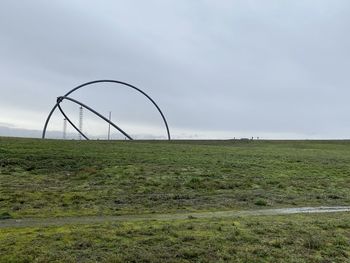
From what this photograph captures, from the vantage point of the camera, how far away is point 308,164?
116 feet

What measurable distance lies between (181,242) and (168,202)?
763 centimetres

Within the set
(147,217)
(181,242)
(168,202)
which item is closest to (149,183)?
(168,202)

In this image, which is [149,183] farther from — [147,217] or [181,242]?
[181,242]

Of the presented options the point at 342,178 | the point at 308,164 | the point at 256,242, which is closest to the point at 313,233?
the point at 256,242

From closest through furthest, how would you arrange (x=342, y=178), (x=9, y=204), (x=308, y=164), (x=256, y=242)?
1. (x=256, y=242)
2. (x=9, y=204)
3. (x=342, y=178)
4. (x=308, y=164)

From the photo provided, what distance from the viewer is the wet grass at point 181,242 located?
33.3ft

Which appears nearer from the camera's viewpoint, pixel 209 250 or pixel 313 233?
pixel 209 250

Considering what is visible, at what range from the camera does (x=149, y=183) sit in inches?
920

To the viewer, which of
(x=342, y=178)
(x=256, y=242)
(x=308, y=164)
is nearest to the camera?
(x=256, y=242)

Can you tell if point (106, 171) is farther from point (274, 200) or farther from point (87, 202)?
point (274, 200)

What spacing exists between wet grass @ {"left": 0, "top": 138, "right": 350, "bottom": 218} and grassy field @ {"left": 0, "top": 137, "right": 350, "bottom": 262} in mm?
52

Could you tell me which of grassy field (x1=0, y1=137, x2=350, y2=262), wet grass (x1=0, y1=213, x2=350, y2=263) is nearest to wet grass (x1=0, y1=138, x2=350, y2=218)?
grassy field (x1=0, y1=137, x2=350, y2=262)

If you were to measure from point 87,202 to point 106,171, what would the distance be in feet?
27.2

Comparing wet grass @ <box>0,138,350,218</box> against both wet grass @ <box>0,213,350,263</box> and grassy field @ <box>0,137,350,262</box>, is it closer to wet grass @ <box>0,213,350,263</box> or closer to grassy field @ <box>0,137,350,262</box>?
grassy field @ <box>0,137,350,262</box>
